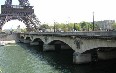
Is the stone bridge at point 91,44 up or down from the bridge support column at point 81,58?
up

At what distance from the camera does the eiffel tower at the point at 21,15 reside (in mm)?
164375

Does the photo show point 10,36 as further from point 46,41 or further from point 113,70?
point 113,70

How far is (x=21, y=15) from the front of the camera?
16838cm

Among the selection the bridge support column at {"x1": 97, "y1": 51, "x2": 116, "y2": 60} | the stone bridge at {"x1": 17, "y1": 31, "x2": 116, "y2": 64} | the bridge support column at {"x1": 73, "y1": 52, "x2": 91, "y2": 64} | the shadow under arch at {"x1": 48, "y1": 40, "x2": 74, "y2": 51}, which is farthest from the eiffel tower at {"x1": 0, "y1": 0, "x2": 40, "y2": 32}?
the bridge support column at {"x1": 73, "y1": 52, "x2": 91, "y2": 64}

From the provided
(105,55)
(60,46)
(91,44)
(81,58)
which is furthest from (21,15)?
(91,44)

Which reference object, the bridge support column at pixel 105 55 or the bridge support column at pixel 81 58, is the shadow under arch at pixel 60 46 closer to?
the bridge support column at pixel 105 55

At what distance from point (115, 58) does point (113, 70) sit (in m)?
11.4

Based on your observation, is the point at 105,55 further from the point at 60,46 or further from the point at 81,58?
the point at 60,46

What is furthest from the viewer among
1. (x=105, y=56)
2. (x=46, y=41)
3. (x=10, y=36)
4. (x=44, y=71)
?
(x=10, y=36)

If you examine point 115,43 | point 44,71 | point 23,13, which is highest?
point 23,13

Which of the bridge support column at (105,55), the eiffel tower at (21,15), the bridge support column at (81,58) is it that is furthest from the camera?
the eiffel tower at (21,15)

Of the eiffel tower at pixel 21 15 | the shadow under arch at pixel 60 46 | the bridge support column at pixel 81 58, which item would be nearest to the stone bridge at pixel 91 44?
the bridge support column at pixel 81 58

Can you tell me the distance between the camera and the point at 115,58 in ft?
171

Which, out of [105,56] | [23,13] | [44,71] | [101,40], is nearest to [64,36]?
[105,56]
